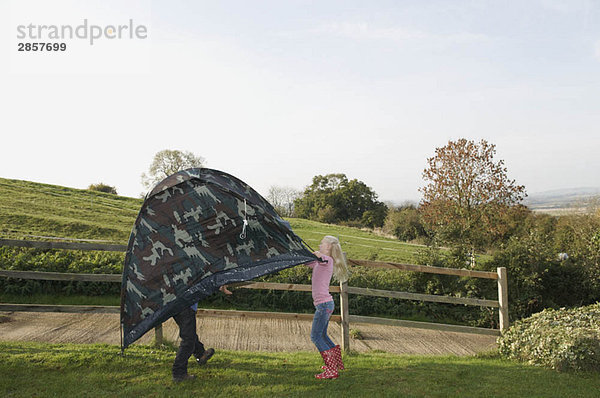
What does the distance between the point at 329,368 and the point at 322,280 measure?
1.11 m

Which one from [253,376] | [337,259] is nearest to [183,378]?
[253,376]

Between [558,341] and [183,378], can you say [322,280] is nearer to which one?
[183,378]

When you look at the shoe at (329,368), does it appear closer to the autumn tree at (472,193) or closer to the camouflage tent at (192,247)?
the camouflage tent at (192,247)

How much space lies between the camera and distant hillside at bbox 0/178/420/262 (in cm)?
1609

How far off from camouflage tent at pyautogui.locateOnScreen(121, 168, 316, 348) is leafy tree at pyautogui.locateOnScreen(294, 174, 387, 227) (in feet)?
123

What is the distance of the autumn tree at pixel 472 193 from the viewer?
1702cm

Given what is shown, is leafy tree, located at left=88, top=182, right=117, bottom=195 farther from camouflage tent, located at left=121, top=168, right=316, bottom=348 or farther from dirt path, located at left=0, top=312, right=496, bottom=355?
camouflage tent, located at left=121, top=168, right=316, bottom=348

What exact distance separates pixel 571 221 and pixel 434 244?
1428 centimetres

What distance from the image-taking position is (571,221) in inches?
894

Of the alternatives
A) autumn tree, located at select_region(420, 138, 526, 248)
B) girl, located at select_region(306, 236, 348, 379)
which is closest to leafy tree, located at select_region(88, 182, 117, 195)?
autumn tree, located at select_region(420, 138, 526, 248)

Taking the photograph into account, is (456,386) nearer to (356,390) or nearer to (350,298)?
(356,390)

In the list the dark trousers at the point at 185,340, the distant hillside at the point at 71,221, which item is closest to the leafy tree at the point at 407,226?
the distant hillside at the point at 71,221

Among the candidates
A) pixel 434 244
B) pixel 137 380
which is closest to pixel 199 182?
pixel 137 380

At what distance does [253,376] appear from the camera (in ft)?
18.4
